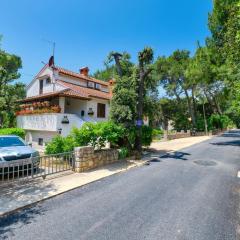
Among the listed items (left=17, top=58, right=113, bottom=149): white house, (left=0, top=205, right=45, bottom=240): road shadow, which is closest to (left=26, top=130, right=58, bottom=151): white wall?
(left=17, top=58, right=113, bottom=149): white house

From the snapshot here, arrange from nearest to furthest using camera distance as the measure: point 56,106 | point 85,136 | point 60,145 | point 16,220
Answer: point 16,220 → point 85,136 → point 60,145 → point 56,106

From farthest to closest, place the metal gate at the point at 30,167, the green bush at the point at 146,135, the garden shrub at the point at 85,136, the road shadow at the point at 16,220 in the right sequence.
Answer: the green bush at the point at 146,135, the garden shrub at the point at 85,136, the metal gate at the point at 30,167, the road shadow at the point at 16,220

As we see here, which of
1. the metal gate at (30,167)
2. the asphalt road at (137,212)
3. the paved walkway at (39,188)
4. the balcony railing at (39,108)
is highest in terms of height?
the balcony railing at (39,108)

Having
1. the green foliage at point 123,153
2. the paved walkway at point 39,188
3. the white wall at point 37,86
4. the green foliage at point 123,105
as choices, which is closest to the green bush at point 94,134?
the green foliage at point 123,153

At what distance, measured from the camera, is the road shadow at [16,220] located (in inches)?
188

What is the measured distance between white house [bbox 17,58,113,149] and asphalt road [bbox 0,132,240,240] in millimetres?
10877

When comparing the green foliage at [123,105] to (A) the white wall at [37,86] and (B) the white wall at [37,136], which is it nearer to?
(B) the white wall at [37,136]

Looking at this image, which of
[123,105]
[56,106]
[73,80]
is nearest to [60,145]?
[123,105]

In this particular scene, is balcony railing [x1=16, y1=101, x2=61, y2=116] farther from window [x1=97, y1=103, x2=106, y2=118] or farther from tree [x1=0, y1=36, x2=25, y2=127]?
window [x1=97, y1=103, x2=106, y2=118]

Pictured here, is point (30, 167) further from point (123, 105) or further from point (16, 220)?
point (123, 105)

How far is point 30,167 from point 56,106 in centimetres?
1093

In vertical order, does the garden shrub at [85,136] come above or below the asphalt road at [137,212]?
above

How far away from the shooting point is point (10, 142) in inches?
419

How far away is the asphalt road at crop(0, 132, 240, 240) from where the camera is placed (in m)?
4.79
